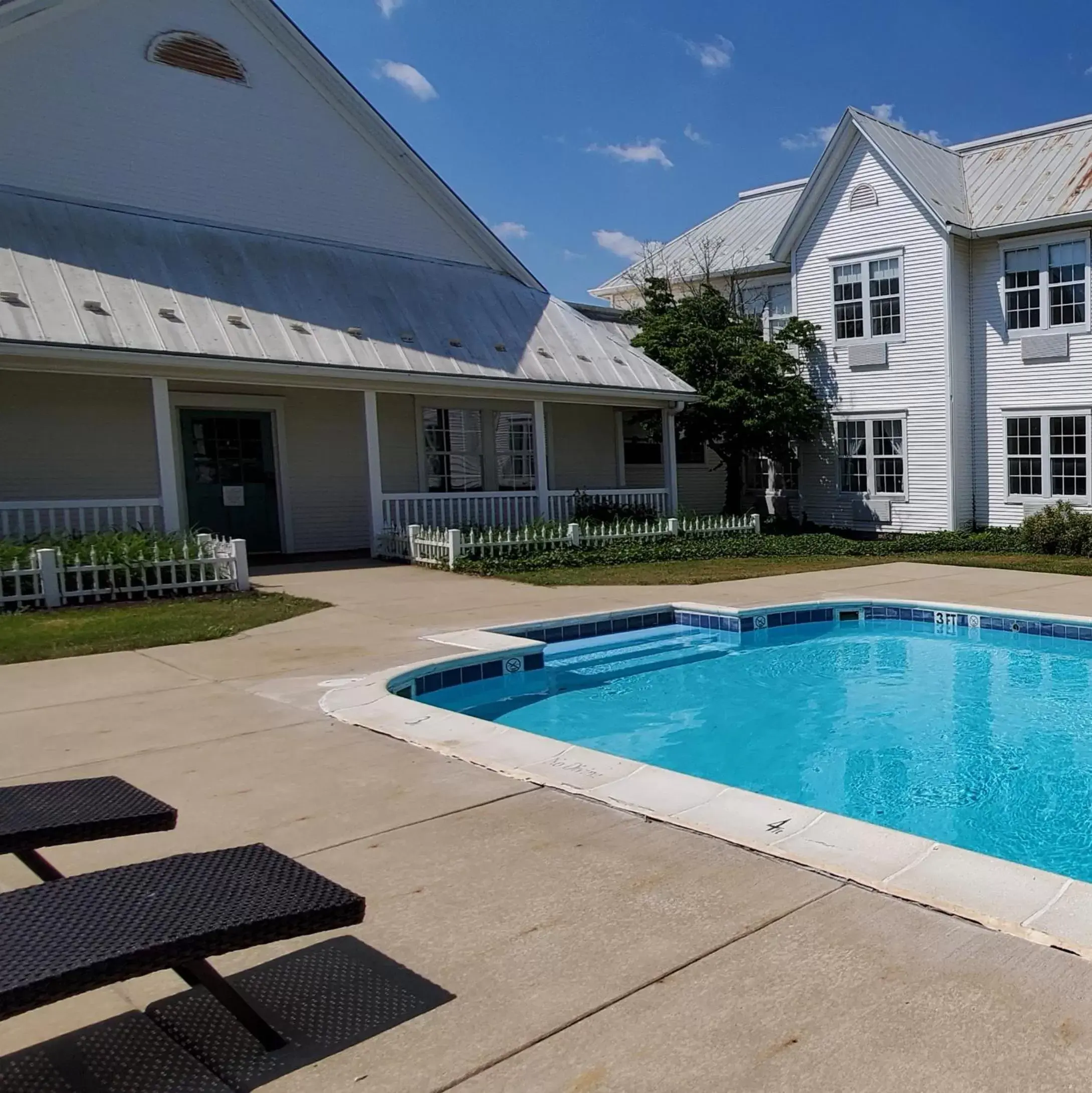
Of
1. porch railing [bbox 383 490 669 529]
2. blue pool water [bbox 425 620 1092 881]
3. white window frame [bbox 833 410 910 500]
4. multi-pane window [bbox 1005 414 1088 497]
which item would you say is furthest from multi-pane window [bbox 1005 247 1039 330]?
blue pool water [bbox 425 620 1092 881]

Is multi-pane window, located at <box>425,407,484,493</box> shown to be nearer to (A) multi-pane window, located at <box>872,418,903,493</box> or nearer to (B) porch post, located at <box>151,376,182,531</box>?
(B) porch post, located at <box>151,376,182,531</box>

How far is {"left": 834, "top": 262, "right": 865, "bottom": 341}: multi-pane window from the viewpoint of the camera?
21000mm

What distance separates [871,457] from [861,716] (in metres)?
14.4

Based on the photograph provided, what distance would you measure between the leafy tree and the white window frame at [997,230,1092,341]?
3.93 metres

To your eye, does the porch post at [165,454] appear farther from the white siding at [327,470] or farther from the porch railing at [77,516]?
the white siding at [327,470]

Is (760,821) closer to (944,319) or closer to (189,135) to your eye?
(189,135)

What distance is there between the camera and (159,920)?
2430 mm

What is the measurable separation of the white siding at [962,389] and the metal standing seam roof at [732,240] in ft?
15.2


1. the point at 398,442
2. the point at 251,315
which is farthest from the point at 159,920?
the point at 398,442

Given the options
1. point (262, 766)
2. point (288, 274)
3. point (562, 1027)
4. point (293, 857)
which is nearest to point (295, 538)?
point (288, 274)

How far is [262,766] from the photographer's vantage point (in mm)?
5230

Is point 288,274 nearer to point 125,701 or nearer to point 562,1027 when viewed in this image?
point 125,701

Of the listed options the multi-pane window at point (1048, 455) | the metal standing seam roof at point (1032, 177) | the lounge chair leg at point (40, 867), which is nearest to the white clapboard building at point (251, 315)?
the multi-pane window at point (1048, 455)

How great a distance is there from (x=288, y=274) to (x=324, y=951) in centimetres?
1477
